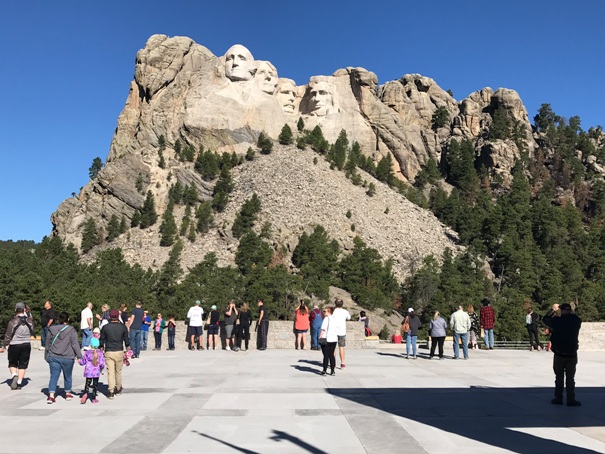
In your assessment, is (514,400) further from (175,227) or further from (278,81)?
(278,81)

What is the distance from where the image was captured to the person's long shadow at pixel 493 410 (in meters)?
7.25

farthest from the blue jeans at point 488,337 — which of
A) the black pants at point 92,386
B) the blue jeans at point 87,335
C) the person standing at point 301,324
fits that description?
the black pants at point 92,386

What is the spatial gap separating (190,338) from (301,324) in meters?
4.36

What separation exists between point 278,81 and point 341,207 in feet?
149

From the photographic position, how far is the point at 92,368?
10180 millimetres

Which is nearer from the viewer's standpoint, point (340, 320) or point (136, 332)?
point (340, 320)

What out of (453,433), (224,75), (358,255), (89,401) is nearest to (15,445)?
(89,401)

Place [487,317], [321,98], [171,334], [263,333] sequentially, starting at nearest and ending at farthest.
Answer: [487,317], [263,333], [171,334], [321,98]

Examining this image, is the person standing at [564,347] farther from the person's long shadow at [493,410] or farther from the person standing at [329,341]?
the person standing at [329,341]

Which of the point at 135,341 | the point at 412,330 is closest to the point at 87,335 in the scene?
the point at 135,341

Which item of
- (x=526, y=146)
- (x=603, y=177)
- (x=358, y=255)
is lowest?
(x=358, y=255)

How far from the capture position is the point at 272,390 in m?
11.1

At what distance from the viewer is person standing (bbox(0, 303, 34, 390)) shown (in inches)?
459

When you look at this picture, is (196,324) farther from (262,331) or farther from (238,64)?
(238,64)
